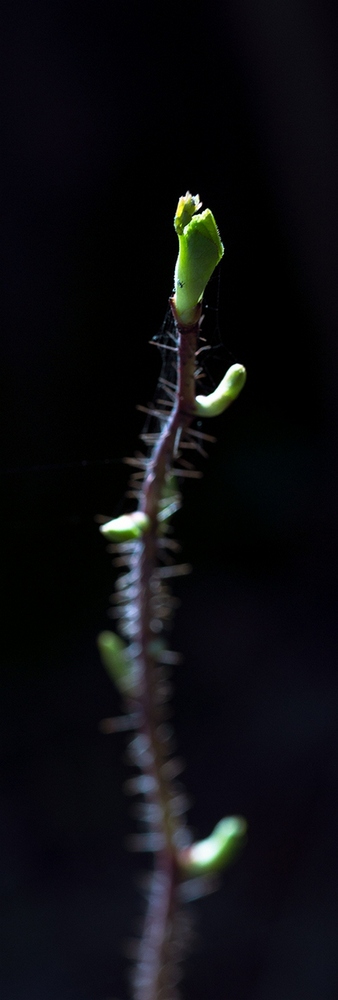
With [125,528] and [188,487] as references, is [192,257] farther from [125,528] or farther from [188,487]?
[188,487]

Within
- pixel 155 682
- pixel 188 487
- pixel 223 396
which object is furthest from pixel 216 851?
pixel 188 487

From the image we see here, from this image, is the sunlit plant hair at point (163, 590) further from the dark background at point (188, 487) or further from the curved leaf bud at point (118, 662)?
the dark background at point (188, 487)

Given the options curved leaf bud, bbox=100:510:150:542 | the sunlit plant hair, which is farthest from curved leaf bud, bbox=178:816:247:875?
curved leaf bud, bbox=100:510:150:542

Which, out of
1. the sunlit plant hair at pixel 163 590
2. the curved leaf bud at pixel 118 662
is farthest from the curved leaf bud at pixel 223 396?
the curved leaf bud at pixel 118 662

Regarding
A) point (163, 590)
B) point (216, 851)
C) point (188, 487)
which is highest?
point (188, 487)

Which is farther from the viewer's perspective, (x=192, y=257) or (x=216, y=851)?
(x=216, y=851)

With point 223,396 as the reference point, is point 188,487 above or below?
above

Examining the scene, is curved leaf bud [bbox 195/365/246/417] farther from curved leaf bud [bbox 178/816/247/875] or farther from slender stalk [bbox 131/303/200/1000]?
curved leaf bud [bbox 178/816/247/875]
